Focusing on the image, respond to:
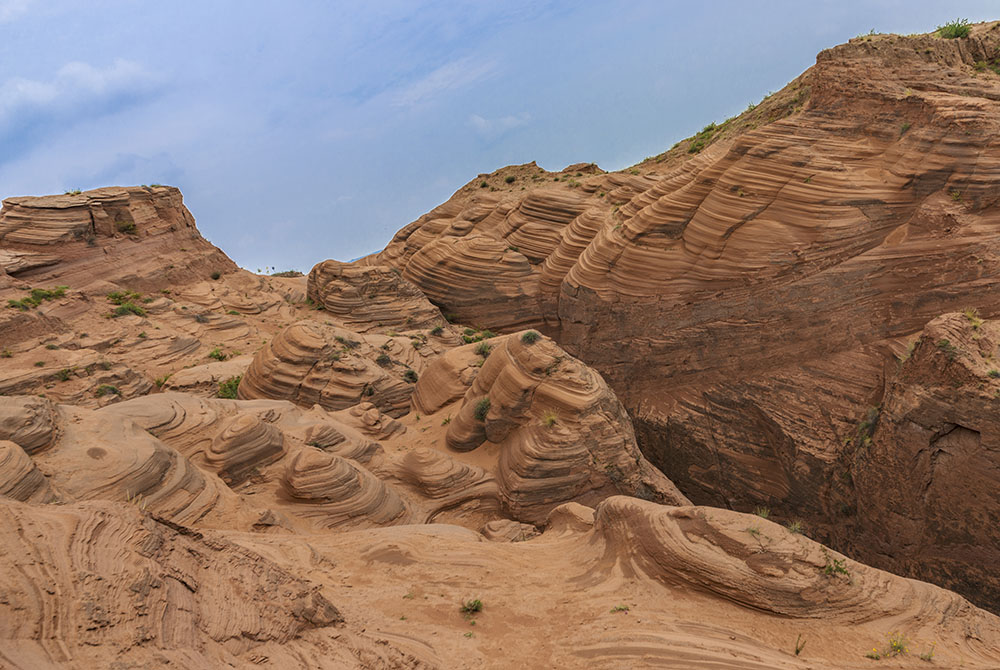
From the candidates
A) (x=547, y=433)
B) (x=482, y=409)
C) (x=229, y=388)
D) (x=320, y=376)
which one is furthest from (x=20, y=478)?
(x=229, y=388)

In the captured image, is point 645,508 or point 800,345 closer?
point 645,508

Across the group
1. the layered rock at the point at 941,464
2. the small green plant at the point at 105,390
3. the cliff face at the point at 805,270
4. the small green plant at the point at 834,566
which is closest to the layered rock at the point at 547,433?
the cliff face at the point at 805,270

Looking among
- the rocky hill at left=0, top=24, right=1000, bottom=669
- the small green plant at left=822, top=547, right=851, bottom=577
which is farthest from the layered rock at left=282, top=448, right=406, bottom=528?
the small green plant at left=822, top=547, right=851, bottom=577

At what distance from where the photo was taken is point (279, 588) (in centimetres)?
664

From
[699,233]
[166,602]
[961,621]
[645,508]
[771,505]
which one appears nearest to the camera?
[166,602]

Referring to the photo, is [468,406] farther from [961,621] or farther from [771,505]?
[961,621]

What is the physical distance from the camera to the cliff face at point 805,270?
607 inches

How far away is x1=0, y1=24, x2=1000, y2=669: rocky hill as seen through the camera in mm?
6508

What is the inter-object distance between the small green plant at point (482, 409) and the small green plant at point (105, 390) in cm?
1275

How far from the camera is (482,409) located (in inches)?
607

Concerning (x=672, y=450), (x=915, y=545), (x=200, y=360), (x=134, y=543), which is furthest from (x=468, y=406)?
(x=200, y=360)

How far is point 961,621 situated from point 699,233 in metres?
13.5

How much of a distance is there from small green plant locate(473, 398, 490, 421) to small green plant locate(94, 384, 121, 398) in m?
12.7

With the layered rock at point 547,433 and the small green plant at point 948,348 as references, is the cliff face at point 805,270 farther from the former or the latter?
the layered rock at point 547,433
